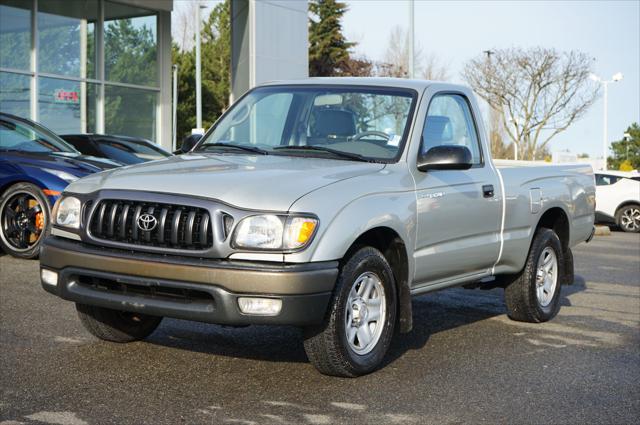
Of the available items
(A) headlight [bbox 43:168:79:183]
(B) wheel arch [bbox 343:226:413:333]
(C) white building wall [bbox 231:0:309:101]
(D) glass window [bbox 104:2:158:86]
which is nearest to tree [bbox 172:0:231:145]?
(D) glass window [bbox 104:2:158:86]

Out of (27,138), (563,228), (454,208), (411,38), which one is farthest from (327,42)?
(454,208)

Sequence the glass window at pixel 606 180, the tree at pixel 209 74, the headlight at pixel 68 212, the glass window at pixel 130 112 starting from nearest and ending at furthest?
the headlight at pixel 68 212 → the glass window at pixel 606 180 → the glass window at pixel 130 112 → the tree at pixel 209 74

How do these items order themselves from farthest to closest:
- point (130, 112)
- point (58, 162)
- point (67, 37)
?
point (130, 112) < point (67, 37) < point (58, 162)

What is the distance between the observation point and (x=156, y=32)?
26438mm

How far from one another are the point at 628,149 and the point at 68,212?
63993 mm

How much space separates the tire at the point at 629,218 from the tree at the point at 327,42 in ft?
135

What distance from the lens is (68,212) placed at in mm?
5891

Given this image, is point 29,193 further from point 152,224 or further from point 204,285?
point 204,285

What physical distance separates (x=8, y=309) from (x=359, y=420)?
12.3 ft

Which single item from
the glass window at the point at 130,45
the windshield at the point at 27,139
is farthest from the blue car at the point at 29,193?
the glass window at the point at 130,45

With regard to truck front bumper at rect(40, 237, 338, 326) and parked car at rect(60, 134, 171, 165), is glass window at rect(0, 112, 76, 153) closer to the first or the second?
parked car at rect(60, 134, 171, 165)

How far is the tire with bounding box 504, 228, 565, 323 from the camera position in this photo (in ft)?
26.2

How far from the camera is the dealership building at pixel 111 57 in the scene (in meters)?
22.5

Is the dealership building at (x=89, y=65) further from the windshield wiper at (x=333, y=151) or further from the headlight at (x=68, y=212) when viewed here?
the headlight at (x=68, y=212)
